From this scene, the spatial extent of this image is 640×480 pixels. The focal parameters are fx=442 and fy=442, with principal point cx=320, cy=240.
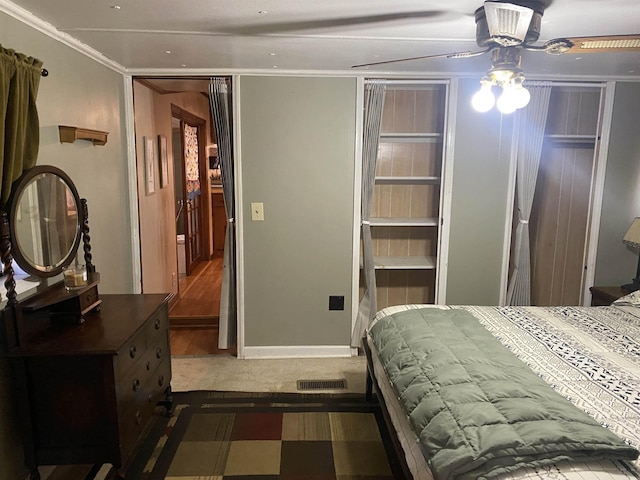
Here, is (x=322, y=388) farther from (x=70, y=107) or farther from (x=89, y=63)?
(x=89, y=63)

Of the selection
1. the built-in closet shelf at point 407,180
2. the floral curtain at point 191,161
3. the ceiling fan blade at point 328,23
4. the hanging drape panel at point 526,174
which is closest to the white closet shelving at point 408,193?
the built-in closet shelf at point 407,180

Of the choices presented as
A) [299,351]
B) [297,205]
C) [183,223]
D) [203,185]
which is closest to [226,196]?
[297,205]

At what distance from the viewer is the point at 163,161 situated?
4.45 m

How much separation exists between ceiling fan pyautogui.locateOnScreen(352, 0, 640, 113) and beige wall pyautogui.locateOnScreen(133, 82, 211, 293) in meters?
2.74

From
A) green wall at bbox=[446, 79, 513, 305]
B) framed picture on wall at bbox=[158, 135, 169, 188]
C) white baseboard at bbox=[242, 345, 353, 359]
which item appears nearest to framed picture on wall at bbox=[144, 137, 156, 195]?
framed picture on wall at bbox=[158, 135, 169, 188]

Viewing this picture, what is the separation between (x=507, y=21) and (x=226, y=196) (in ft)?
7.76

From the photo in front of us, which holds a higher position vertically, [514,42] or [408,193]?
[514,42]

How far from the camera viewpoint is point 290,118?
135 inches

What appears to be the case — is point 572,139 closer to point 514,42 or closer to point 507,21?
point 514,42

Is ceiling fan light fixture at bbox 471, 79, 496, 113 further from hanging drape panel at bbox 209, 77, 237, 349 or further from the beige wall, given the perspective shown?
the beige wall

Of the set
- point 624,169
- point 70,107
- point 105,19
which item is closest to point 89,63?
point 70,107

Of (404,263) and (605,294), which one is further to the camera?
(404,263)

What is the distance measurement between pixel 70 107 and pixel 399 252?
8.92ft

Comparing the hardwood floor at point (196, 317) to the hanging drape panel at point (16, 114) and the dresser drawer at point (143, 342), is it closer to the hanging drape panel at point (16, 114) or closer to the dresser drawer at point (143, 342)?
the dresser drawer at point (143, 342)
